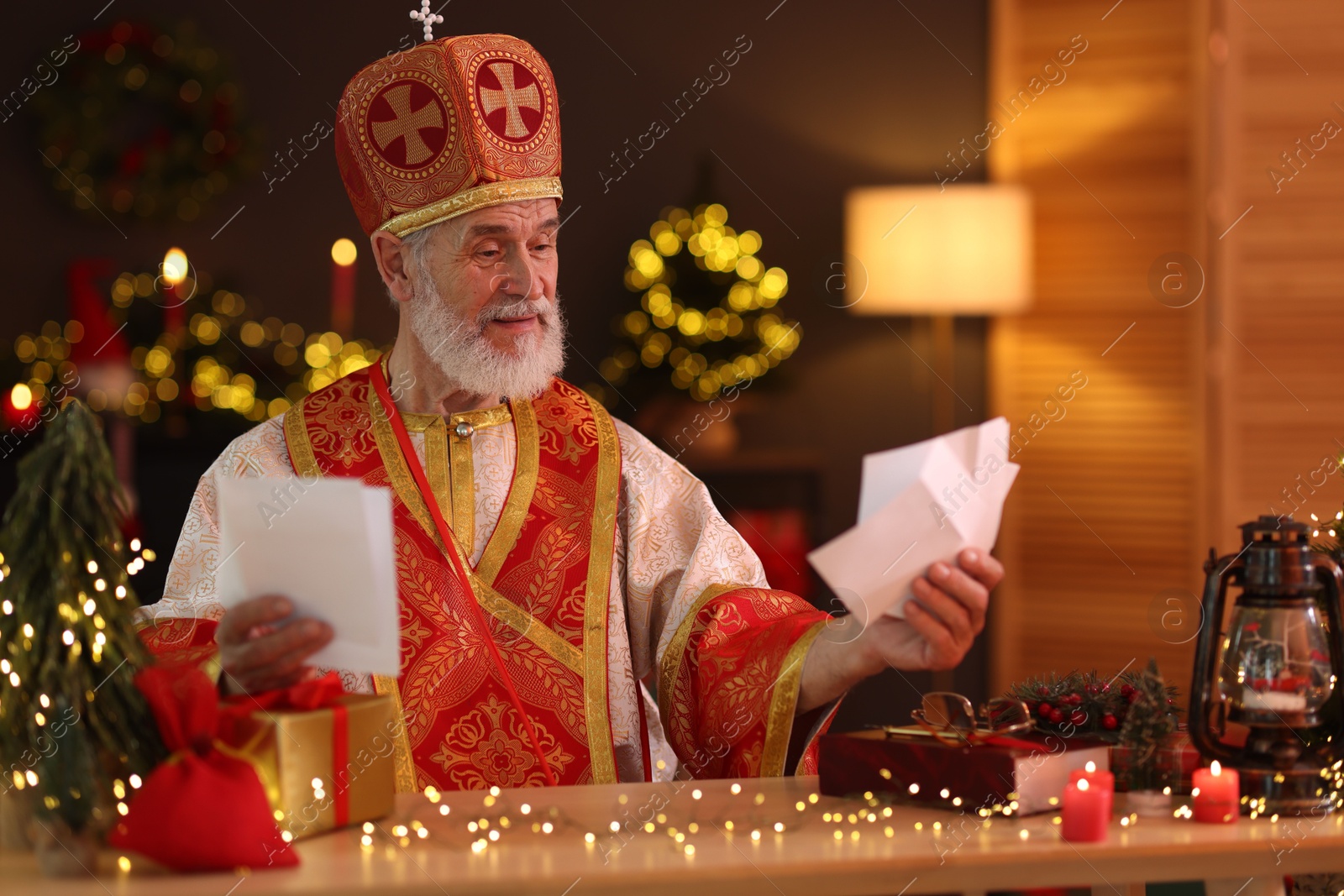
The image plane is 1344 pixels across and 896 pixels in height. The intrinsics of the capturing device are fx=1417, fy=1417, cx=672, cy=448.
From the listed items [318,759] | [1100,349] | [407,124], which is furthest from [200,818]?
[1100,349]

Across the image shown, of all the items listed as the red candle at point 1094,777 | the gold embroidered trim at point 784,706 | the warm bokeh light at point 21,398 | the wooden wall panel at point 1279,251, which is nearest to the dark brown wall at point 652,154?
the warm bokeh light at point 21,398

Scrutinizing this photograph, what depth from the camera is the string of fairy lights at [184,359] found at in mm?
4535

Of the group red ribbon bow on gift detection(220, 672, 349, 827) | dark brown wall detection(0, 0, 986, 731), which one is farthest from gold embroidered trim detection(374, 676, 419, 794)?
dark brown wall detection(0, 0, 986, 731)

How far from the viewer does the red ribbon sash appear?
6.68 feet

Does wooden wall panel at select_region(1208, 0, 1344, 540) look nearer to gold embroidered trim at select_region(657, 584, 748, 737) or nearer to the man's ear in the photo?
gold embroidered trim at select_region(657, 584, 748, 737)

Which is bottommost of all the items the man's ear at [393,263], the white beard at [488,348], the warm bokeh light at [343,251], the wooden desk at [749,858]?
the wooden desk at [749,858]

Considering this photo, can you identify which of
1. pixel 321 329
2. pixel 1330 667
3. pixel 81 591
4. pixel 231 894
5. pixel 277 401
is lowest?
pixel 231 894

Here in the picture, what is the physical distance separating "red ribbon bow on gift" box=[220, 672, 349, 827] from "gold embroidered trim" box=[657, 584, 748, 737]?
0.62 metres

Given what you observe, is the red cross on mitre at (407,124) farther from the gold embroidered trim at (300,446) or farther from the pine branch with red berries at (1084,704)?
the pine branch with red berries at (1084,704)

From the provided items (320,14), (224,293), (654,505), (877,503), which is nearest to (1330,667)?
(877,503)

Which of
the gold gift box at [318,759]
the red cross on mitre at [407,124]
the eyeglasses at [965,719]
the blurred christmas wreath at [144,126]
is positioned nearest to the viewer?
the gold gift box at [318,759]

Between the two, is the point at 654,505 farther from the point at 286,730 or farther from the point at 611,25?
the point at 611,25

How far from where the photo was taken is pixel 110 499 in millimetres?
1348

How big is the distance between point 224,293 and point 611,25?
1.70 meters
